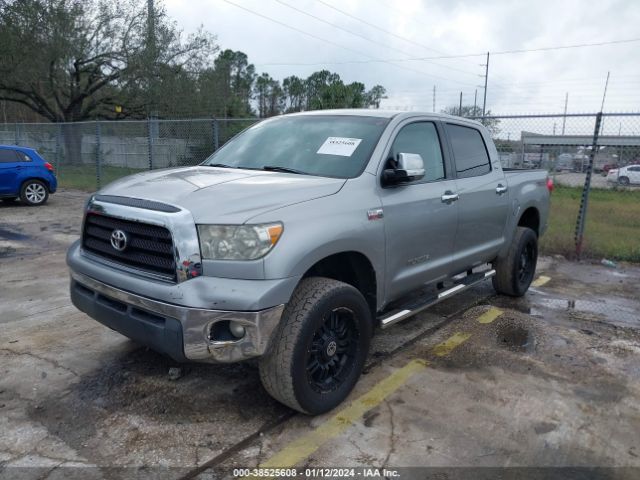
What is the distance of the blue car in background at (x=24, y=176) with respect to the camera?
474 inches

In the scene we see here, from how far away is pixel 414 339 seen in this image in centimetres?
461

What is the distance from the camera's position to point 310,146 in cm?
396

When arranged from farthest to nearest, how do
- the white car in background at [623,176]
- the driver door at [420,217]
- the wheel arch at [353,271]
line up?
the white car in background at [623,176], the driver door at [420,217], the wheel arch at [353,271]

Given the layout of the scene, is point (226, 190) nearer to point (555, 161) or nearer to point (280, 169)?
point (280, 169)

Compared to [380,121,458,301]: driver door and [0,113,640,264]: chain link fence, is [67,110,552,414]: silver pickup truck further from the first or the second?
[0,113,640,264]: chain link fence

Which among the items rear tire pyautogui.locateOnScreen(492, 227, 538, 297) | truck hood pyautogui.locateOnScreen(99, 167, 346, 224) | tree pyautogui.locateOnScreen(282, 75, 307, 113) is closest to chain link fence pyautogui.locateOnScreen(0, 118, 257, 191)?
rear tire pyautogui.locateOnScreen(492, 227, 538, 297)

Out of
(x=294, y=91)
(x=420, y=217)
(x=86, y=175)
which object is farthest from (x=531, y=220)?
(x=294, y=91)

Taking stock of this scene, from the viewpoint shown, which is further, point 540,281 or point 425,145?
point 540,281

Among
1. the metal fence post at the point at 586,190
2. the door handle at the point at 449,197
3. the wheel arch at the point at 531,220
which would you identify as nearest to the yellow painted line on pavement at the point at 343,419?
the door handle at the point at 449,197

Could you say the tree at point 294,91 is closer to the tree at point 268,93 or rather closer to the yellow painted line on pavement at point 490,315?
the tree at point 268,93

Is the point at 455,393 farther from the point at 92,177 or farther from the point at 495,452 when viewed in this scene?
the point at 92,177

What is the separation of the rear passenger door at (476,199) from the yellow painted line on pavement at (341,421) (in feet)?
3.87

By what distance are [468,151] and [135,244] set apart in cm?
323

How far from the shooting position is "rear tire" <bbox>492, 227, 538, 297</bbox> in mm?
5613
